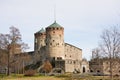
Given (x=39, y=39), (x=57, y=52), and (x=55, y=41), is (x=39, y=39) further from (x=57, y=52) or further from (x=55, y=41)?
(x=57, y=52)

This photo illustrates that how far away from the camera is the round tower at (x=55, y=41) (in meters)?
95.7

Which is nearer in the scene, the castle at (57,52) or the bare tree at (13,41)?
the bare tree at (13,41)

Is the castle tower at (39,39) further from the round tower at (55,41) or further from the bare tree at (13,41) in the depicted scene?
the bare tree at (13,41)

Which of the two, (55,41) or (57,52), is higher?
(55,41)

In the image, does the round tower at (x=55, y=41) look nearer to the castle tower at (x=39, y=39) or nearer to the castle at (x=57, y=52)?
the castle at (x=57, y=52)

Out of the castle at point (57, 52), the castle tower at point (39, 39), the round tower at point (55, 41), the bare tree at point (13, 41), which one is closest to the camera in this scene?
the bare tree at point (13, 41)

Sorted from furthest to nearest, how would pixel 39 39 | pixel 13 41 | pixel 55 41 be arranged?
pixel 39 39 < pixel 55 41 < pixel 13 41

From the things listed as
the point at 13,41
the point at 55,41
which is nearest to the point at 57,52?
the point at 55,41

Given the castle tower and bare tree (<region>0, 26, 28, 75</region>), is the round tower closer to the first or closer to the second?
the castle tower

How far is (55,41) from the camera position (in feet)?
314

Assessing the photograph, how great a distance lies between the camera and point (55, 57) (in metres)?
94.8

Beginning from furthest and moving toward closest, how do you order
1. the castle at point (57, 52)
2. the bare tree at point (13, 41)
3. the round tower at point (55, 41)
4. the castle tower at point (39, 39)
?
the castle tower at point (39, 39) < the round tower at point (55, 41) < the castle at point (57, 52) < the bare tree at point (13, 41)

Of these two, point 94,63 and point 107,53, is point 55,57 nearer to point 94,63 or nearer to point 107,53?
point 94,63

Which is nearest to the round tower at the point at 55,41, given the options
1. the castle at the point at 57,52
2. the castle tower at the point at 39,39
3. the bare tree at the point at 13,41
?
the castle at the point at 57,52
